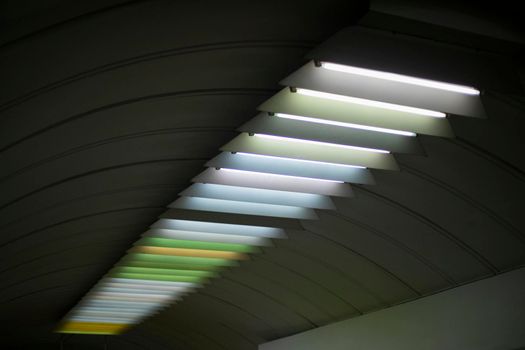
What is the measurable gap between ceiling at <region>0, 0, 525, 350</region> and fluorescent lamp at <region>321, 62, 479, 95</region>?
51cm

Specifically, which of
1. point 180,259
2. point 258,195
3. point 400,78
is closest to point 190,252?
point 180,259

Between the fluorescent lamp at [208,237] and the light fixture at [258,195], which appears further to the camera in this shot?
the fluorescent lamp at [208,237]

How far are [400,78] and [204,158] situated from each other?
15.9 feet

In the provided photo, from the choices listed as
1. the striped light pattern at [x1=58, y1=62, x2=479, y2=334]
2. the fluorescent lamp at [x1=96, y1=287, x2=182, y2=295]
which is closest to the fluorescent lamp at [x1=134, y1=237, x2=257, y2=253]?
the striped light pattern at [x1=58, y1=62, x2=479, y2=334]

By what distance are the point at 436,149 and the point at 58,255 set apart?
40.2 ft

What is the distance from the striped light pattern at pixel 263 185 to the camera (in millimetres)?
11492

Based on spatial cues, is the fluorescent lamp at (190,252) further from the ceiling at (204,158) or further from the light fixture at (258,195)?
the light fixture at (258,195)

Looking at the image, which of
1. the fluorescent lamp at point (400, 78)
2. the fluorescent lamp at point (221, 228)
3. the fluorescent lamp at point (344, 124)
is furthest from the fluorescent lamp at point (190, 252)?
the fluorescent lamp at point (400, 78)

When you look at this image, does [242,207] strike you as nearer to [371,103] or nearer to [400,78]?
[371,103]

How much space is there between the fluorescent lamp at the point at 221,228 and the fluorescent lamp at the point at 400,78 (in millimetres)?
9077

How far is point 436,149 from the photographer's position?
516 inches

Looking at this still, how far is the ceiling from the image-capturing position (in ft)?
28.5

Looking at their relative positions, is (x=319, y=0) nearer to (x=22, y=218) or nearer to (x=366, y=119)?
(x=366, y=119)

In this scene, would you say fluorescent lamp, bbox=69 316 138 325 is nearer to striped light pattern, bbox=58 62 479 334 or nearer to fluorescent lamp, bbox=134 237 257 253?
striped light pattern, bbox=58 62 479 334
